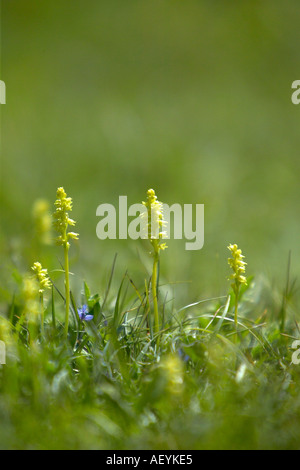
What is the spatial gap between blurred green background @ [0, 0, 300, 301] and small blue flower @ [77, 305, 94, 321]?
2.48ft

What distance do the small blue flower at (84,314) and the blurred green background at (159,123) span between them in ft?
2.48

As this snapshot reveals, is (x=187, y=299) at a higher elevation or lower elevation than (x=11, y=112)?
lower

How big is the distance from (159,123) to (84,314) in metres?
5.59

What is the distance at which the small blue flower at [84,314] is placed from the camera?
2.39m

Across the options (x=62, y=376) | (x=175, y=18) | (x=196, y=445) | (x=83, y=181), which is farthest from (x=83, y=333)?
(x=175, y=18)

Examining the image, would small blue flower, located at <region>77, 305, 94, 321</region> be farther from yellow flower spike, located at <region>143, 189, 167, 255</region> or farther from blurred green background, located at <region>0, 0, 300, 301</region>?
blurred green background, located at <region>0, 0, 300, 301</region>

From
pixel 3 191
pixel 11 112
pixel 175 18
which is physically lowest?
pixel 3 191

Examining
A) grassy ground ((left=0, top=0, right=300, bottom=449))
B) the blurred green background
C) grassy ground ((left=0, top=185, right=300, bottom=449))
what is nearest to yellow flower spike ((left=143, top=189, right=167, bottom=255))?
grassy ground ((left=0, top=0, right=300, bottom=449))

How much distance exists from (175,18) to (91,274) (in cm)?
704

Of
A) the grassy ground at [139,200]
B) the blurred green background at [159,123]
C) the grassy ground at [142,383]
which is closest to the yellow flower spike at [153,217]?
the grassy ground at [139,200]

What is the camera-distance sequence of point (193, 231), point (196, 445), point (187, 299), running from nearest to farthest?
point (196, 445)
point (187, 299)
point (193, 231)

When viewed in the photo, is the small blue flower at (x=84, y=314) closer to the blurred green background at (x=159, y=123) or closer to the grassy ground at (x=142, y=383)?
the grassy ground at (x=142, y=383)

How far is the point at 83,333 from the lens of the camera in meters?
2.39

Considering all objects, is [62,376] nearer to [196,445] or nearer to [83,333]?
[83,333]
